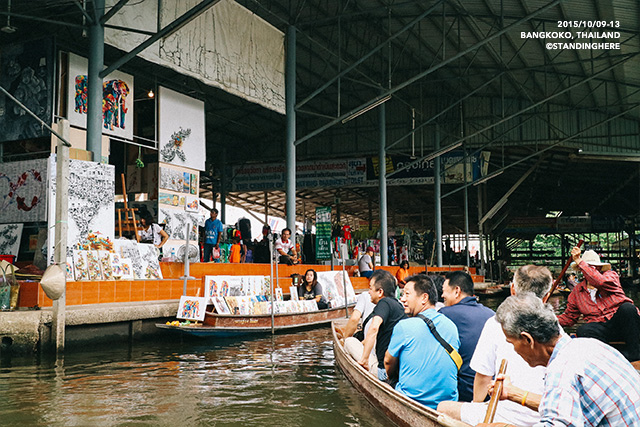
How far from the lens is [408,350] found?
4250 mm

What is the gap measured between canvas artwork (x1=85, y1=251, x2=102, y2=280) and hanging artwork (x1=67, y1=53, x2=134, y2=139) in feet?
15.2

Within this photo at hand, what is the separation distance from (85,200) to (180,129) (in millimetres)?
7285

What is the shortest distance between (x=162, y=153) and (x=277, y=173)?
1324 cm

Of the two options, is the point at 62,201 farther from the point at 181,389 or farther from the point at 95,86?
the point at 181,389

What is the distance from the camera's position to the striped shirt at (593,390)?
87.0 inches

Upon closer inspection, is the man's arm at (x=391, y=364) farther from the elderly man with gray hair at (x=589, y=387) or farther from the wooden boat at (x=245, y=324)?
the wooden boat at (x=245, y=324)

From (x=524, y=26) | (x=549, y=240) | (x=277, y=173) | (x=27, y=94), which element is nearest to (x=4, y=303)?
(x=27, y=94)

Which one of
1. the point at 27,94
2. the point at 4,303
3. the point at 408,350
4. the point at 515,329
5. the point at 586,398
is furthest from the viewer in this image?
the point at 27,94

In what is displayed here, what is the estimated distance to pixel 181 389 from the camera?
22.6 feet

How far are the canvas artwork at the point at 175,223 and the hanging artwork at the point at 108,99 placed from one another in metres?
2.55

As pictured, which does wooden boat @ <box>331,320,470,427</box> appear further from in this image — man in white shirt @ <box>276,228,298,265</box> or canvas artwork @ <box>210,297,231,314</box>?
man in white shirt @ <box>276,228,298,265</box>

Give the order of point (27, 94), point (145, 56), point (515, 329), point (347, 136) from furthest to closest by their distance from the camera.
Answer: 1. point (347, 136)
2. point (27, 94)
3. point (145, 56)
4. point (515, 329)

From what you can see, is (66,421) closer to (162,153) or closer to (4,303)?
Answer: (4,303)

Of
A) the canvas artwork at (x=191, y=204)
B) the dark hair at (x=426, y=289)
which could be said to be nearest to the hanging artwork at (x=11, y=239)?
the canvas artwork at (x=191, y=204)
